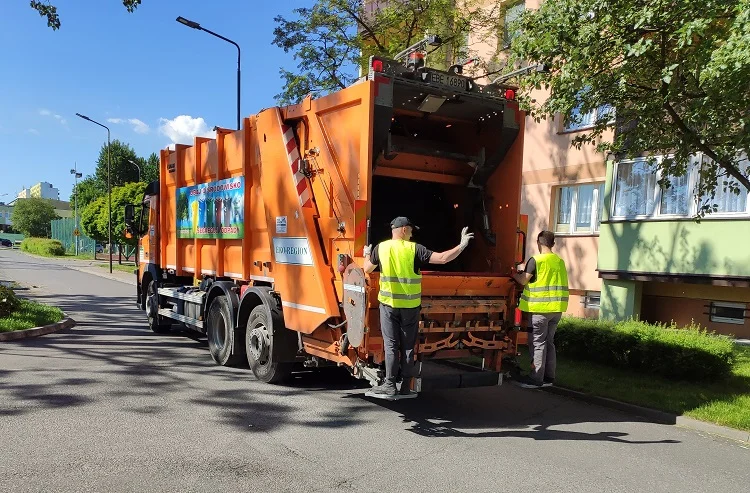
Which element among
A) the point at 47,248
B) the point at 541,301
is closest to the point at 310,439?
the point at 541,301

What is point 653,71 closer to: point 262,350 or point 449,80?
point 449,80

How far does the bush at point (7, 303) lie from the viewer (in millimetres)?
10539

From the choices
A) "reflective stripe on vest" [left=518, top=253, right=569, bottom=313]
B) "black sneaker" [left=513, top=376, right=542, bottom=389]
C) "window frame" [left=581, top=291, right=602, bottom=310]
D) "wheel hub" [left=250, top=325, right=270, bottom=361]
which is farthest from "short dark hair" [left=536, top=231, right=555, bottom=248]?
"window frame" [left=581, top=291, right=602, bottom=310]

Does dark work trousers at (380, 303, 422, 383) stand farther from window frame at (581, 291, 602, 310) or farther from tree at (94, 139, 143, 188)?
tree at (94, 139, 143, 188)

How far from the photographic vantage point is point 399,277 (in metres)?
5.14

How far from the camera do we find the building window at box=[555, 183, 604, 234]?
44.8ft

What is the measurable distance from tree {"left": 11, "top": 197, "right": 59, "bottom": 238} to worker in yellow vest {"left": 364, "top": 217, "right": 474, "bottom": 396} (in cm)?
9717

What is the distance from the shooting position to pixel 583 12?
6281 mm

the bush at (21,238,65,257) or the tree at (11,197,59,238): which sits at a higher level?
the tree at (11,197,59,238)

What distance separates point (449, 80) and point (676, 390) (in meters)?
4.43

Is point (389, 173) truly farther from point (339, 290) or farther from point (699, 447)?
point (699, 447)

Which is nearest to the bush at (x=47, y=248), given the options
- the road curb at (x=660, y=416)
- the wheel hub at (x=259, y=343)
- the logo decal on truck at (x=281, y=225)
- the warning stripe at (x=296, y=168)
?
the wheel hub at (x=259, y=343)

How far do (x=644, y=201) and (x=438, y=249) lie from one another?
287 inches

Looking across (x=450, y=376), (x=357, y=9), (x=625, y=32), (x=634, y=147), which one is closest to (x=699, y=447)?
(x=450, y=376)
